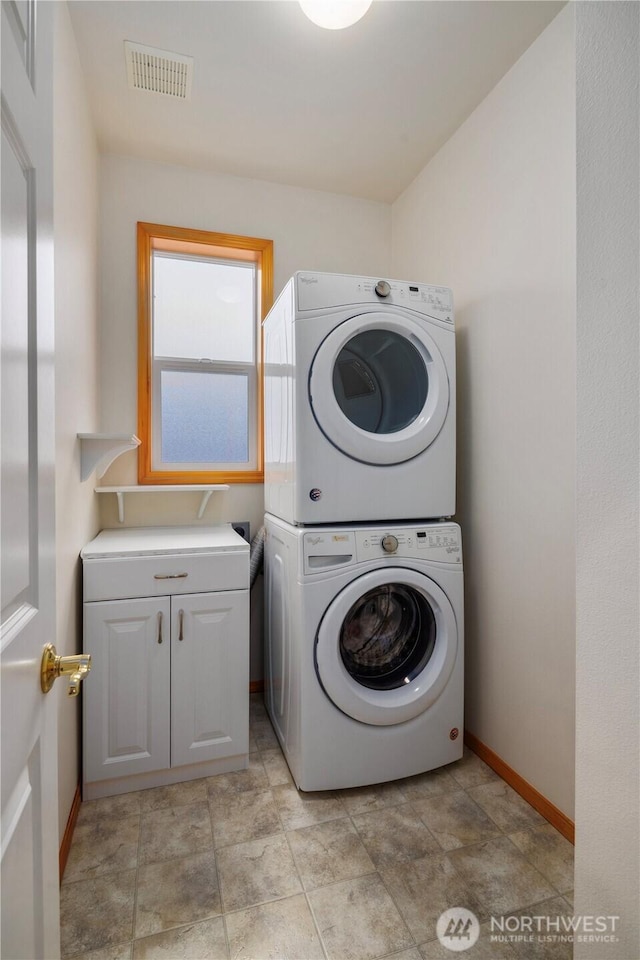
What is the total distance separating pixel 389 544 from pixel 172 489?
1.06 meters

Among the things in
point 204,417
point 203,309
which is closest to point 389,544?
point 204,417

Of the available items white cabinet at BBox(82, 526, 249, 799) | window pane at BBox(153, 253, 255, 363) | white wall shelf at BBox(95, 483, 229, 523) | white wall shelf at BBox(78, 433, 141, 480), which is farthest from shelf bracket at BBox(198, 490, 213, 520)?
window pane at BBox(153, 253, 255, 363)

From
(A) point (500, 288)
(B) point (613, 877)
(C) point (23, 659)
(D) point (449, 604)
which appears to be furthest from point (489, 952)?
(A) point (500, 288)

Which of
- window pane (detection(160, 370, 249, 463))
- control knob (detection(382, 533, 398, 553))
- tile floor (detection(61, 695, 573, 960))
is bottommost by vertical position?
tile floor (detection(61, 695, 573, 960))

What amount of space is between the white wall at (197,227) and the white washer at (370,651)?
764mm

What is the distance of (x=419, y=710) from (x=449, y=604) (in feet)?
1.30

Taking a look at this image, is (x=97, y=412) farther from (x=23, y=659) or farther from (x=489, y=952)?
(x=489, y=952)

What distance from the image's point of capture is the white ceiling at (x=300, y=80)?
5.23ft

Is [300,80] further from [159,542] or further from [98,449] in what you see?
[159,542]

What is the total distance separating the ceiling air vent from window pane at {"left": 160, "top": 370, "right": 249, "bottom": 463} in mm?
1142

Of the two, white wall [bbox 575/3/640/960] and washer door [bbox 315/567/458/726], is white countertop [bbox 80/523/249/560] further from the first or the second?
white wall [bbox 575/3/640/960]

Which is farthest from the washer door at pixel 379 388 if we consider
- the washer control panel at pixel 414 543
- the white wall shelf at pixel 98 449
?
the white wall shelf at pixel 98 449

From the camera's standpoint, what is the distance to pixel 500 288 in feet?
6.08

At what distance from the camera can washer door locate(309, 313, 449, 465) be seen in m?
1.72
